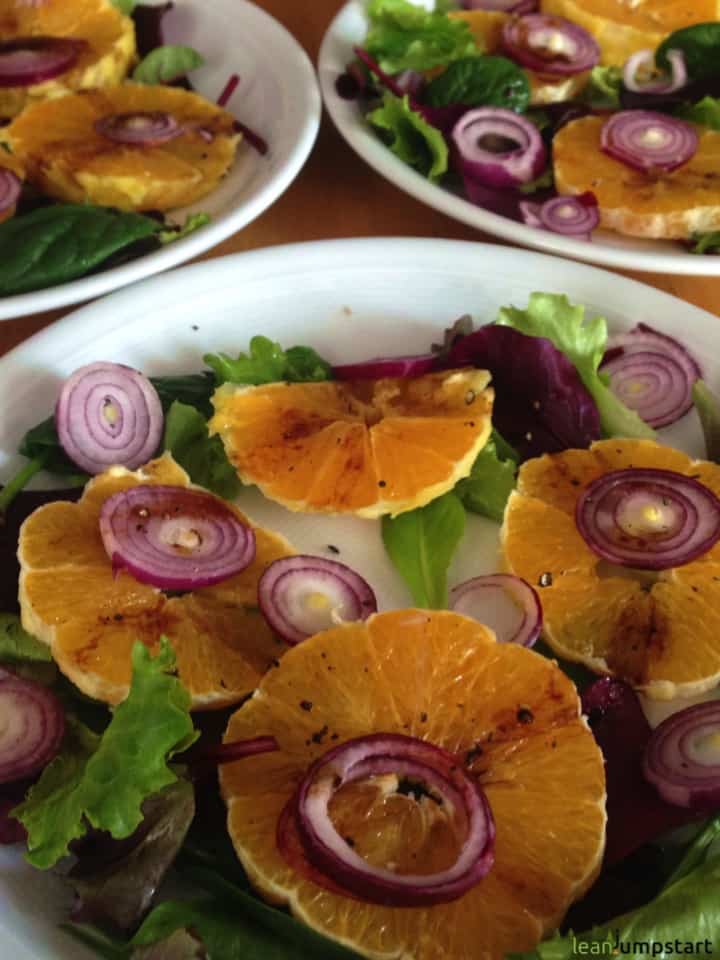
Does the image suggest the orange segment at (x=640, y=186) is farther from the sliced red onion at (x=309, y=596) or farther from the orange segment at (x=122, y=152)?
the sliced red onion at (x=309, y=596)

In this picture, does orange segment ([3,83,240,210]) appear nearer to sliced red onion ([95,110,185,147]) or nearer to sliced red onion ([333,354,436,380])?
sliced red onion ([95,110,185,147])

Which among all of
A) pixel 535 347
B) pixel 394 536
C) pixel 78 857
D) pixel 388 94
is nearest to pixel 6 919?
pixel 78 857

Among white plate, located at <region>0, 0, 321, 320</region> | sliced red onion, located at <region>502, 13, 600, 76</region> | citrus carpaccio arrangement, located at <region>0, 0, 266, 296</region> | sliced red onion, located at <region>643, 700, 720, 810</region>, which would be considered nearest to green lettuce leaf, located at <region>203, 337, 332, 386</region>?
white plate, located at <region>0, 0, 321, 320</region>

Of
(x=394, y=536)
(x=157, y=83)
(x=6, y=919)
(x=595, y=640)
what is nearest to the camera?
(x=6, y=919)

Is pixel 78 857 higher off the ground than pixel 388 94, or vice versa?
pixel 388 94

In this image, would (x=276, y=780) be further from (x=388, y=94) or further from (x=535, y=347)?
(x=388, y=94)

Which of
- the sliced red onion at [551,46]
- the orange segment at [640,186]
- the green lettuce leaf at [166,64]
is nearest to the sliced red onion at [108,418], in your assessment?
the orange segment at [640,186]

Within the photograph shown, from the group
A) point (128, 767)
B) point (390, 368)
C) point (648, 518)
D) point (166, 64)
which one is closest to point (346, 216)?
point (166, 64)
